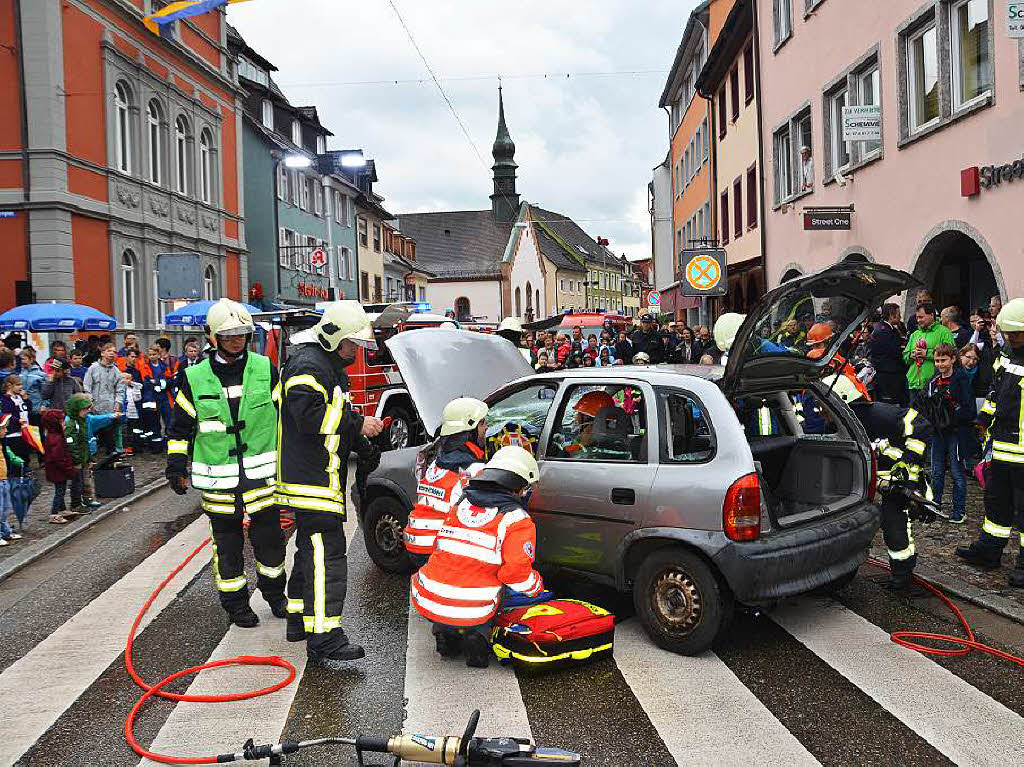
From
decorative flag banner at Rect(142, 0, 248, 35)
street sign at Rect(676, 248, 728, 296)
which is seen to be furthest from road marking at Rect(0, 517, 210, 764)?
decorative flag banner at Rect(142, 0, 248, 35)

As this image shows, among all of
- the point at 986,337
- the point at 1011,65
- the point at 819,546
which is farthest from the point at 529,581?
the point at 1011,65

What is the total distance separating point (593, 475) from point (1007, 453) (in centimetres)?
298

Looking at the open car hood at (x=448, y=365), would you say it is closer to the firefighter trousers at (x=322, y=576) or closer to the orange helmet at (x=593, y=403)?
the orange helmet at (x=593, y=403)

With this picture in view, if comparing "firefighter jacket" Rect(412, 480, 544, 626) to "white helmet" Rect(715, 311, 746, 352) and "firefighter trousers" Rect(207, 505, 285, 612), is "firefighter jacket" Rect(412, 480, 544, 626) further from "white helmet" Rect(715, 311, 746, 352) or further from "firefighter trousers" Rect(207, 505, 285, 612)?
"white helmet" Rect(715, 311, 746, 352)

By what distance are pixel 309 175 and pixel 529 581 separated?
4171 cm

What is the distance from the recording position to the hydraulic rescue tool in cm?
371

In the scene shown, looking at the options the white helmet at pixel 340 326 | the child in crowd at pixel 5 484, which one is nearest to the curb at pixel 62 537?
the child in crowd at pixel 5 484

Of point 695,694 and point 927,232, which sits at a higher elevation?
point 927,232

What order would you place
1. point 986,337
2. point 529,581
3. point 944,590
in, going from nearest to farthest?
point 529,581, point 944,590, point 986,337

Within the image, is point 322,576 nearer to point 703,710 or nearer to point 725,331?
point 703,710

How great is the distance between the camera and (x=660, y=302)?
42406 millimetres

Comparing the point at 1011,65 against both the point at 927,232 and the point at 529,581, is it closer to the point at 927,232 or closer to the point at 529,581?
the point at 927,232

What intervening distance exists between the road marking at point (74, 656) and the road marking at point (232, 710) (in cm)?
58

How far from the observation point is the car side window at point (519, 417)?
A: 6606 millimetres
